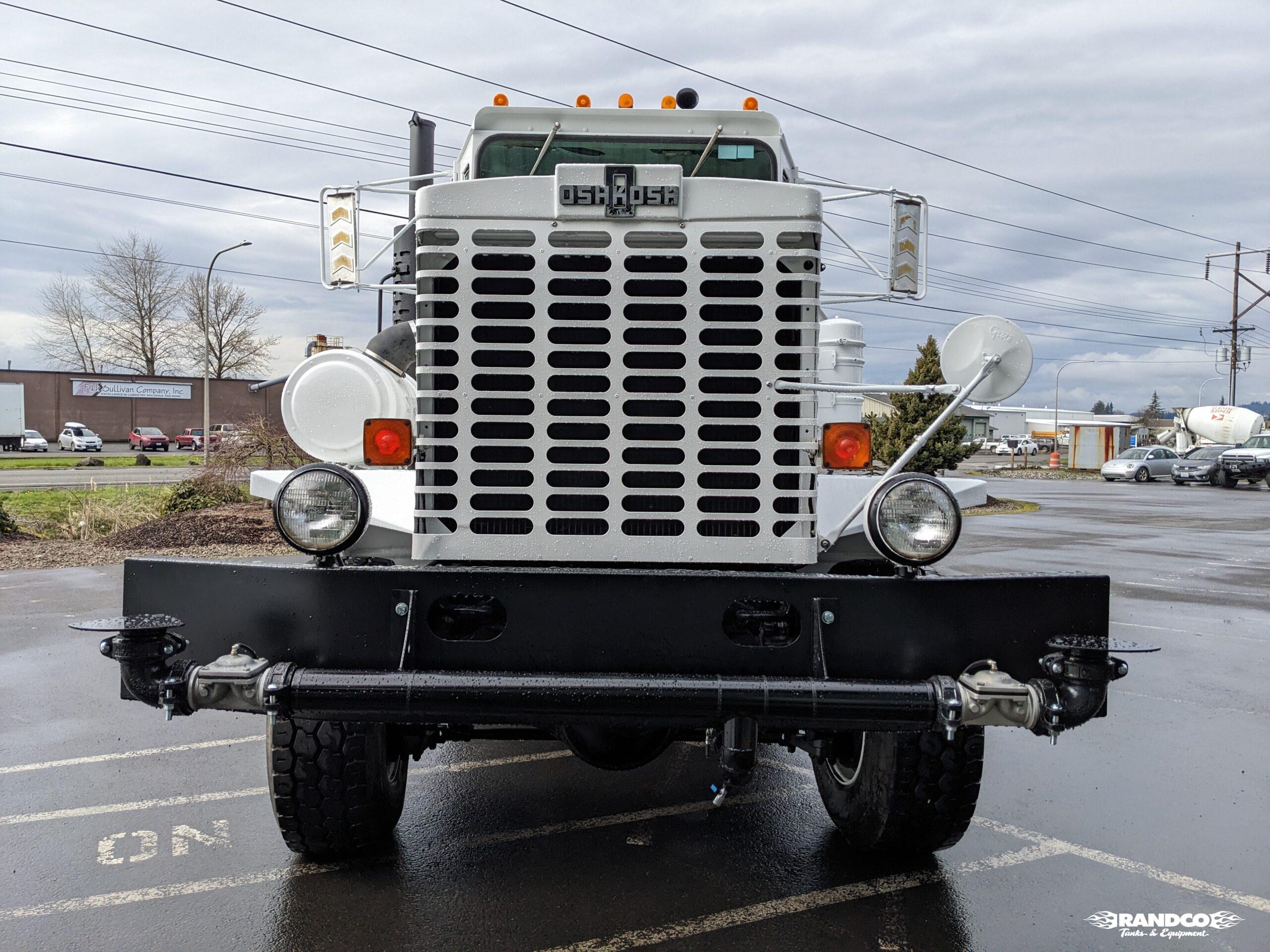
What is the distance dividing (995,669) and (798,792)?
201 cm

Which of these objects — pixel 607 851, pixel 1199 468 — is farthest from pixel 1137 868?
pixel 1199 468

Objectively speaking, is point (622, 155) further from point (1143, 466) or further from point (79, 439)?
point (79, 439)

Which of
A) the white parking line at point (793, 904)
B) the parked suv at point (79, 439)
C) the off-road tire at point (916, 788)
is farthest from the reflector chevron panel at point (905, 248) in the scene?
the parked suv at point (79, 439)

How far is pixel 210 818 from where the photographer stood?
4.23 m

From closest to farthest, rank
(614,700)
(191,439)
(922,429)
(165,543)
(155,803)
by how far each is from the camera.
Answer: (614,700), (155,803), (165,543), (922,429), (191,439)

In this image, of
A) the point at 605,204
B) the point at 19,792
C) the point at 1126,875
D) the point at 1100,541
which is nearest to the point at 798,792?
the point at 1126,875

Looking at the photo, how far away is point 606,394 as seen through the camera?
3.21 m

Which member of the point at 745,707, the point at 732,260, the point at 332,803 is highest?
the point at 732,260

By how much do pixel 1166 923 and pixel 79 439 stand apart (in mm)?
56650

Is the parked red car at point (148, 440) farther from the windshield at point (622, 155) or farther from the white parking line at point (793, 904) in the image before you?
the white parking line at point (793, 904)

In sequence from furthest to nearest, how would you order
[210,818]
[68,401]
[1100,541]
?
[68,401]
[1100,541]
[210,818]

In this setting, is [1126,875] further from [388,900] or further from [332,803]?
[332,803]

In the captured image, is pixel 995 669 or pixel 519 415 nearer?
pixel 995 669

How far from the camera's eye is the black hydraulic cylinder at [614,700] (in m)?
2.76
